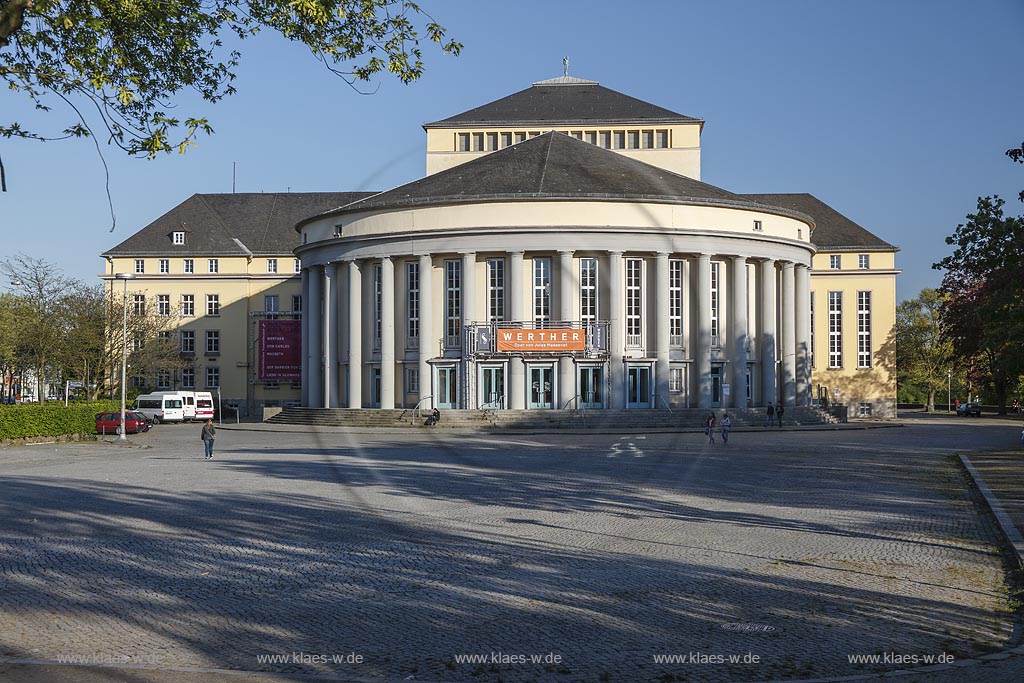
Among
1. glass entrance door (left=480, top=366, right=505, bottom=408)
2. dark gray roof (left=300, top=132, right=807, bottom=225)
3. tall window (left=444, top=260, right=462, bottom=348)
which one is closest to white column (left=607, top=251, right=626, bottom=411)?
dark gray roof (left=300, top=132, right=807, bottom=225)

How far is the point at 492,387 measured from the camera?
193 ft

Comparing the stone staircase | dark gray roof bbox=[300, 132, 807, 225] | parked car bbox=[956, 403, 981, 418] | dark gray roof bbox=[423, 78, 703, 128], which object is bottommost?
parked car bbox=[956, 403, 981, 418]

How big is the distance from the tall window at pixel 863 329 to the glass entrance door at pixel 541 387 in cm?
3197

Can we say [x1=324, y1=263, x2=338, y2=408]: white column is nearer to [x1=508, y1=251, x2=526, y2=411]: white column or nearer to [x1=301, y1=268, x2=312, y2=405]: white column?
[x1=301, y1=268, x2=312, y2=405]: white column

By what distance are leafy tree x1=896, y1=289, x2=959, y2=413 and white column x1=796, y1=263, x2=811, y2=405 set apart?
138ft

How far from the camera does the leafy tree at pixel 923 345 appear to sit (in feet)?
352

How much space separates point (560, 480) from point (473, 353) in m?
34.1

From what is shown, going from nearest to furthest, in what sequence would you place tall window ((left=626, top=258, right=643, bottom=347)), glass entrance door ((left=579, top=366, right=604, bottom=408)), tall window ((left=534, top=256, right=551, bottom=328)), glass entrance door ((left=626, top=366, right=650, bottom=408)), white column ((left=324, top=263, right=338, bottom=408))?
glass entrance door ((left=579, top=366, right=604, bottom=408)) < tall window ((left=534, top=256, right=551, bottom=328)) < glass entrance door ((left=626, top=366, right=650, bottom=408)) < tall window ((left=626, top=258, right=643, bottom=347)) < white column ((left=324, top=263, right=338, bottom=408))

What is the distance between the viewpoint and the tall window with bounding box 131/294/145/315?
77.1 m

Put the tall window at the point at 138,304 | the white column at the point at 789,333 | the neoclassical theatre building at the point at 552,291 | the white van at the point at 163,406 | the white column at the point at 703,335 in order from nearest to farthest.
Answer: the neoclassical theatre building at the point at 552,291, the white column at the point at 703,335, the white column at the point at 789,333, the white van at the point at 163,406, the tall window at the point at 138,304

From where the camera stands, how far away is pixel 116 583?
37.6 feet

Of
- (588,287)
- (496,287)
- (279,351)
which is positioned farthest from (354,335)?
(588,287)

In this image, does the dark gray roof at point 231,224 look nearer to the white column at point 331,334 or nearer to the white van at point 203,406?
the white van at point 203,406

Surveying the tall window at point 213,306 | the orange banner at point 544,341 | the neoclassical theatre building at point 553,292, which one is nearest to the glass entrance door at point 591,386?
the neoclassical theatre building at point 553,292
